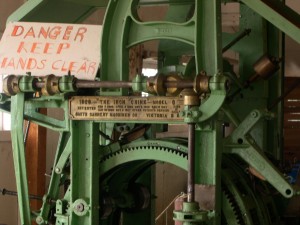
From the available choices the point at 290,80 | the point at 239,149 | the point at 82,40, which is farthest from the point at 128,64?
the point at 290,80

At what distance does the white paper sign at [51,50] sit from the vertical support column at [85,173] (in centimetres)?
27

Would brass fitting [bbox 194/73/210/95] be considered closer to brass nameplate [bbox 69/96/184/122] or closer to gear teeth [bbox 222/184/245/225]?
brass nameplate [bbox 69/96/184/122]

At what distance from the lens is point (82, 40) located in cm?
297

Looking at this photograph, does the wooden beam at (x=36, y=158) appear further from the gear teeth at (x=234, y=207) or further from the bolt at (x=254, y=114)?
the bolt at (x=254, y=114)

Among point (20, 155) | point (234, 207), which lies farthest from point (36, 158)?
point (234, 207)

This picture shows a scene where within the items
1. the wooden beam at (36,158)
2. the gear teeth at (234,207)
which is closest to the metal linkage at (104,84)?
the gear teeth at (234,207)

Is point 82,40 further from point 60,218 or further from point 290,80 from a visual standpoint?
point 290,80

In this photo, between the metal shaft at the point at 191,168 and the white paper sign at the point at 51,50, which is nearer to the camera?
the metal shaft at the point at 191,168

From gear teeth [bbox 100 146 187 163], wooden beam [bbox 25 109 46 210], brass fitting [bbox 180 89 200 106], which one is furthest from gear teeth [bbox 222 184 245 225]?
wooden beam [bbox 25 109 46 210]

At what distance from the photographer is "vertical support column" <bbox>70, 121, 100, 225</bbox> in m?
2.89

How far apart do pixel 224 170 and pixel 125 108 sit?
0.57 m

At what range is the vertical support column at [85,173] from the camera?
9.50 feet

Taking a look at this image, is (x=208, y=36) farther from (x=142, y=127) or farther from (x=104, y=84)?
(x=142, y=127)

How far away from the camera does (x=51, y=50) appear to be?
299 cm
